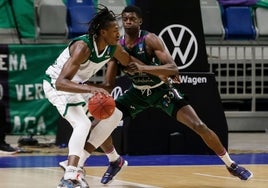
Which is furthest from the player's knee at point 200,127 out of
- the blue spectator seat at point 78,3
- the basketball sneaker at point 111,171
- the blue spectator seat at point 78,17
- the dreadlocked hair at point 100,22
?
the blue spectator seat at point 78,3

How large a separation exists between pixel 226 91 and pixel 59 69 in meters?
9.15

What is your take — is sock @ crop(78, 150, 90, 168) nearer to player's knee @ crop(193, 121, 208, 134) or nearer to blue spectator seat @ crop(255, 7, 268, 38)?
player's knee @ crop(193, 121, 208, 134)

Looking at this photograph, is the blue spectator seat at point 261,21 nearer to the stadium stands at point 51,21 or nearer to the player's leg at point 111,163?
the stadium stands at point 51,21

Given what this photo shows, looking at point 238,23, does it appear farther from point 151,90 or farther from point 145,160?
point 151,90

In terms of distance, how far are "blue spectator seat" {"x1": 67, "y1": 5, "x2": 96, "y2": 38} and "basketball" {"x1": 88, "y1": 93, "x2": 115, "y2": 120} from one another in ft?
30.4

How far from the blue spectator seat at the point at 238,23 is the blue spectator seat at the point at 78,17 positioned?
3.12 m

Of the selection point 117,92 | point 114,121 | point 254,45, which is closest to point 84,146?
point 114,121

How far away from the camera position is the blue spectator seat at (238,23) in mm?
17484

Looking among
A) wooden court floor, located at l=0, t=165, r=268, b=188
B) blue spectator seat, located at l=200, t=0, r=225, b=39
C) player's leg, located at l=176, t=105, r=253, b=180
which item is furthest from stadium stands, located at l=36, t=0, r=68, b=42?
player's leg, located at l=176, t=105, r=253, b=180

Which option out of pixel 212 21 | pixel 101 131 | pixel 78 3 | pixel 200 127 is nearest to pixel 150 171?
pixel 200 127

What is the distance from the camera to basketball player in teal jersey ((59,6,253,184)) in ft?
27.5

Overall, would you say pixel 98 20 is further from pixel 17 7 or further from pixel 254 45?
pixel 254 45

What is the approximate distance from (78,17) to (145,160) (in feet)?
20.0

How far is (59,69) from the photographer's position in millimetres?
7910
